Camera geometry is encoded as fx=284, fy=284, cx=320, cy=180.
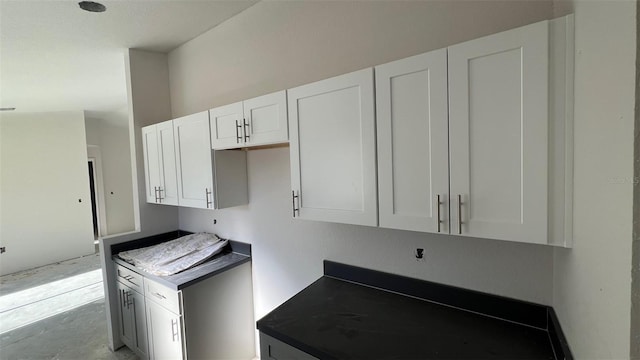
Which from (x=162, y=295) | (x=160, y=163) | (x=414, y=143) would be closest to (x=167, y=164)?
(x=160, y=163)

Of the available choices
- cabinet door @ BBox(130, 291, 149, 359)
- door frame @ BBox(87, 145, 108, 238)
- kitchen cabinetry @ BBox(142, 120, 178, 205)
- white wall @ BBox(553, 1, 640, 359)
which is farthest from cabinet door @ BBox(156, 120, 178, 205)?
door frame @ BBox(87, 145, 108, 238)

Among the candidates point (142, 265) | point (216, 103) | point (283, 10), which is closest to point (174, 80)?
point (216, 103)

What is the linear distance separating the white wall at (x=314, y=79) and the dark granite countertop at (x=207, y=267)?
0.10 metres

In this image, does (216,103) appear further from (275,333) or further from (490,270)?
(490,270)

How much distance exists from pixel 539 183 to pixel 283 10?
1836 millimetres

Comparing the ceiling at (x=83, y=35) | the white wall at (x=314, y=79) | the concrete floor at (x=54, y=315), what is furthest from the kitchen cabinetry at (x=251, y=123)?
the concrete floor at (x=54, y=315)

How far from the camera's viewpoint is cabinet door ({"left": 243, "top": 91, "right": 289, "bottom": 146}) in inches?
62.8

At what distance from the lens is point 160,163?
8.27 feet

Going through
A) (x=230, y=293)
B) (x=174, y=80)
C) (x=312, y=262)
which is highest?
(x=174, y=80)

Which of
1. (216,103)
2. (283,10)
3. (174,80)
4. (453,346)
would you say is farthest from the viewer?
(174,80)

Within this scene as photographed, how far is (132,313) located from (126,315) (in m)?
0.15

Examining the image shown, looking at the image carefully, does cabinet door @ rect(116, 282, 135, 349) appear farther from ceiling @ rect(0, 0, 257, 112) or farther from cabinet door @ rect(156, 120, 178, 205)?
ceiling @ rect(0, 0, 257, 112)

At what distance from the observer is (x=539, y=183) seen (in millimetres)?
961

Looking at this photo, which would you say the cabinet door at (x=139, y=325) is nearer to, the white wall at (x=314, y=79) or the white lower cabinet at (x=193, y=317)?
the white lower cabinet at (x=193, y=317)
